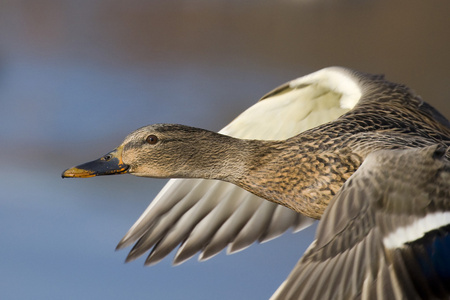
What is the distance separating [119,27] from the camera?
927 centimetres

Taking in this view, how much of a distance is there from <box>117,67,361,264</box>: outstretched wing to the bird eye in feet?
2.17

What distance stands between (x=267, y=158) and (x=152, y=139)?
1.55 ft

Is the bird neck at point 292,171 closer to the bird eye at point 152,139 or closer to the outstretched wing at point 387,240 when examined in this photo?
the bird eye at point 152,139

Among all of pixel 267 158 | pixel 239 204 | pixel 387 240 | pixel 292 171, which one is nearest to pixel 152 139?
pixel 267 158

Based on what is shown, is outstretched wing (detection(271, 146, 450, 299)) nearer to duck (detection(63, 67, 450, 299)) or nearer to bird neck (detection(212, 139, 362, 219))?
duck (detection(63, 67, 450, 299))

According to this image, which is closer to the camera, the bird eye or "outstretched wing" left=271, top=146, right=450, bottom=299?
"outstretched wing" left=271, top=146, right=450, bottom=299

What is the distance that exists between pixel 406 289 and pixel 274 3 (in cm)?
694

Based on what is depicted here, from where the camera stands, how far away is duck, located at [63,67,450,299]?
3.28m

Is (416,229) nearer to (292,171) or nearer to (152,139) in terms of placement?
(292,171)

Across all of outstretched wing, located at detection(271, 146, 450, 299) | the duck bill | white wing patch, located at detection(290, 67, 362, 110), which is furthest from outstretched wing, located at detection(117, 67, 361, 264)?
outstretched wing, located at detection(271, 146, 450, 299)

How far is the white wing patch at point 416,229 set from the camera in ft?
8.72

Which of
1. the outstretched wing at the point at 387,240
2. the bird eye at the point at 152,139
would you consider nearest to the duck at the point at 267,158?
the bird eye at the point at 152,139

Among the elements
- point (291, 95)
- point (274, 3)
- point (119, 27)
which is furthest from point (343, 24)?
point (291, 95)

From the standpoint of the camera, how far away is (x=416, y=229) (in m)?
2.67
